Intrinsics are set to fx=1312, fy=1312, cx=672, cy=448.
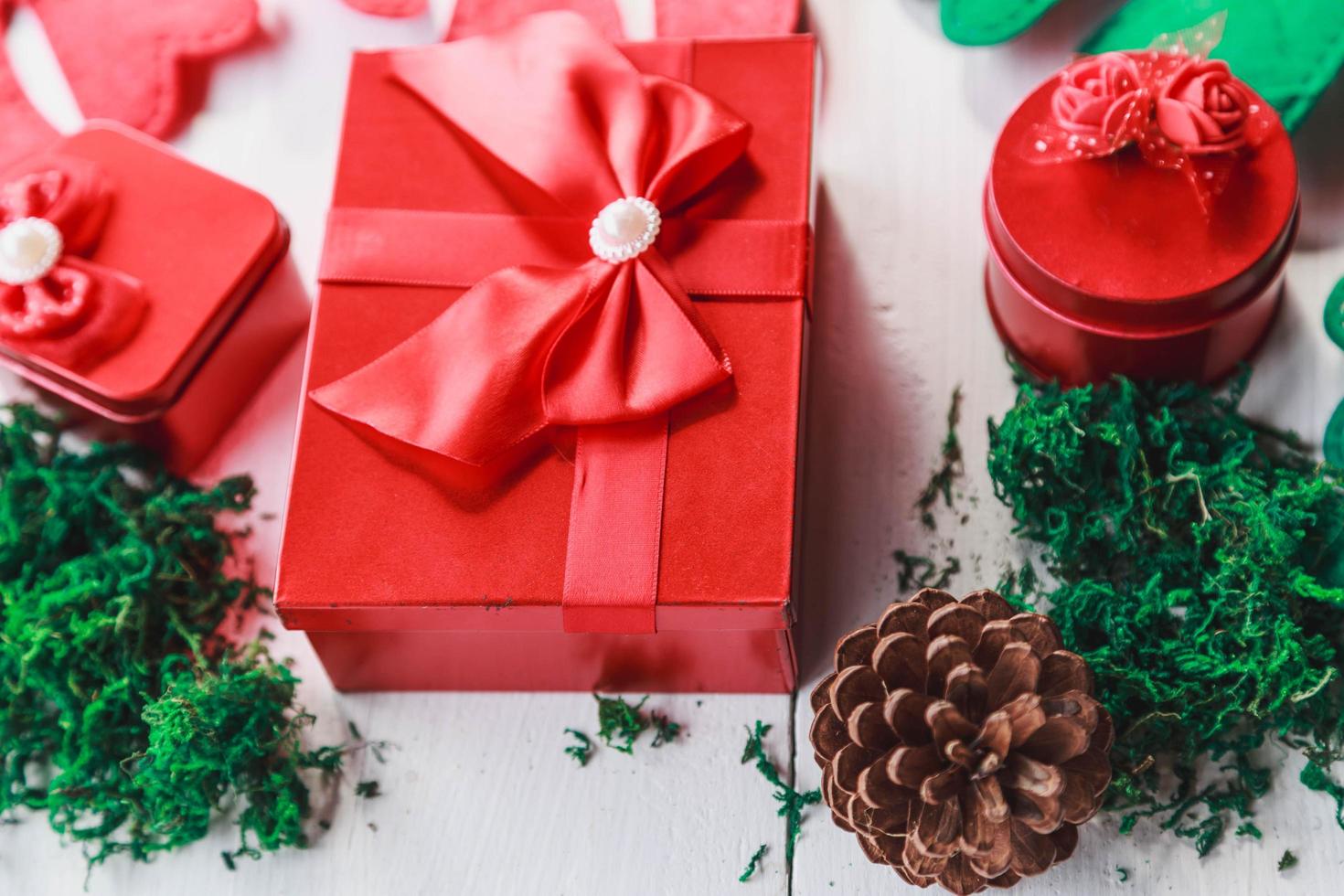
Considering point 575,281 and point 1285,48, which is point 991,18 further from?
point 575,281

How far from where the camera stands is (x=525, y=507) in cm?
86

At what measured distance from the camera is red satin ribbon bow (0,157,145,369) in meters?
0.93

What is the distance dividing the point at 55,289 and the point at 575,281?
1.24ft

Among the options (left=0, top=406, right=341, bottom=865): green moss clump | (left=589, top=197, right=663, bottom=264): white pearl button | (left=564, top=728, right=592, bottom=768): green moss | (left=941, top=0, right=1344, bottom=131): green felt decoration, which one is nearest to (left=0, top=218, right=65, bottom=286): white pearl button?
(left=0, top=406, right=341, bottom=865): green moss clump

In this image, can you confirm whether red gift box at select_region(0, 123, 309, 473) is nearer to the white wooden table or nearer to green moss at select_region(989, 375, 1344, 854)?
the white wooden table

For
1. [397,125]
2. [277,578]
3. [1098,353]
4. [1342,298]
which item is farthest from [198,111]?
[1342,298]

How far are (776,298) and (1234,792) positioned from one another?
45 cm

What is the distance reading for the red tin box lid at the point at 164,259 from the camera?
3.09 ft

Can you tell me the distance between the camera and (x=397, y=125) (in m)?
0.97

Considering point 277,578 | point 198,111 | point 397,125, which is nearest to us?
point 277,578

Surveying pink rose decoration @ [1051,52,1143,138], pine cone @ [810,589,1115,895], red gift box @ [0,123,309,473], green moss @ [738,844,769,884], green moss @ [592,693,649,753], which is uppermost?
pink rose decoration @ [1051,52,1143,138]

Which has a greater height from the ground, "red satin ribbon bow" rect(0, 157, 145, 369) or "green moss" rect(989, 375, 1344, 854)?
"red satin ribbon bow" rect(0, 157, 145, 369)

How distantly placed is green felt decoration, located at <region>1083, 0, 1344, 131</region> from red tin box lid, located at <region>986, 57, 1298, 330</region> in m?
0.10

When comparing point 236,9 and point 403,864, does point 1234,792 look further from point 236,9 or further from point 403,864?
point 236,9
